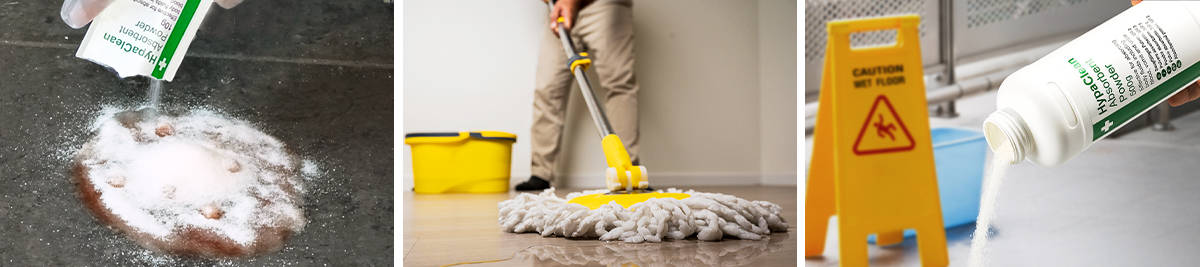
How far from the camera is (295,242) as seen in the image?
1.00m

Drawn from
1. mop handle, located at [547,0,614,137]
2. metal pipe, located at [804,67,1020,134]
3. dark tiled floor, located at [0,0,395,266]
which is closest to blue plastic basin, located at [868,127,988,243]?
metal pipe, located at [804,67,1020,134]

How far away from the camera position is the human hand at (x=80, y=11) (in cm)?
92

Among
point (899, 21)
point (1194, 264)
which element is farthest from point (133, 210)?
point (1194, 264)

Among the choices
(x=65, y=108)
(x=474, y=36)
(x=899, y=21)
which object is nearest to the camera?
(x=899, y=21)

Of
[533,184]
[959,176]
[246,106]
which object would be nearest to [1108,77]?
[959,176]

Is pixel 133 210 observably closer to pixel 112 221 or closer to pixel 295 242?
pixel 112 221

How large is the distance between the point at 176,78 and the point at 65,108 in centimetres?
13

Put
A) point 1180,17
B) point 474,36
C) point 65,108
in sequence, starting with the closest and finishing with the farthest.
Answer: point 1180,17
point 65,108
point 474,36

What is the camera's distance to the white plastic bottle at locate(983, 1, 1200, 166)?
519 millimetres

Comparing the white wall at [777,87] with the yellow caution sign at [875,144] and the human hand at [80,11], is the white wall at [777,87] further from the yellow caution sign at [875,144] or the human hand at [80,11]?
the human hand at [80,11]

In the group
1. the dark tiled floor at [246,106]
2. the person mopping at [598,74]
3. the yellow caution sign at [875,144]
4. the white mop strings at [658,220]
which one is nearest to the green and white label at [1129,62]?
the yellow caution sign at [875,144]

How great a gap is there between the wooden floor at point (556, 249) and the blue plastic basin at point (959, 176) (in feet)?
0.47

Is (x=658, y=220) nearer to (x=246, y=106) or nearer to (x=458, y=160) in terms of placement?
(x=246, y=106)

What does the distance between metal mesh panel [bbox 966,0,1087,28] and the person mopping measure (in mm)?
1063
